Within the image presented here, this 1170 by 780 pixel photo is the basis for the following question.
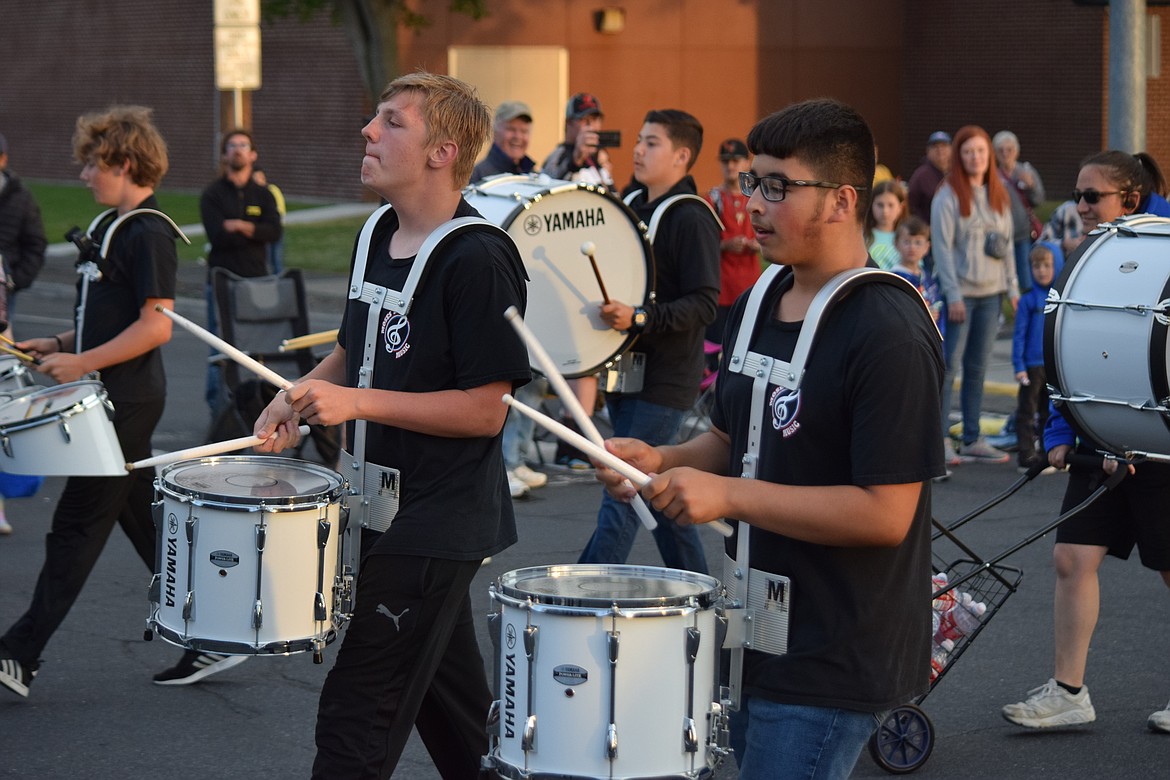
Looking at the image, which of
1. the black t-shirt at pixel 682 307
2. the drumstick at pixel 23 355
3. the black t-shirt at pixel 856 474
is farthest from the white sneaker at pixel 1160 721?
the drumstick at pixel 23 355

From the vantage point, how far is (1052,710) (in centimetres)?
534

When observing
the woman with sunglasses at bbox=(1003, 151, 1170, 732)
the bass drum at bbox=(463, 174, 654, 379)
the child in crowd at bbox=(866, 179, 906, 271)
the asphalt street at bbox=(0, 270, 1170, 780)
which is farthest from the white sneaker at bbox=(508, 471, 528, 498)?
the woman with sunglasses at bbox=(1003, 151, 1170, 732)

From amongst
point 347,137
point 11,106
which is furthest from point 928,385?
point 11,106

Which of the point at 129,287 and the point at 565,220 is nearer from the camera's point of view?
the point at 129,287

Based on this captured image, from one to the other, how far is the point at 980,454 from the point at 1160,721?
505 centimetres

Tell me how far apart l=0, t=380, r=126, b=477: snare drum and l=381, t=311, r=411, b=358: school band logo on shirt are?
1.82 metres

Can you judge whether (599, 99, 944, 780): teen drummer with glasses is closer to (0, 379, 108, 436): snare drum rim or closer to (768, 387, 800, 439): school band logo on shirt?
(768, 387, 800, 439): school band logo on shirt

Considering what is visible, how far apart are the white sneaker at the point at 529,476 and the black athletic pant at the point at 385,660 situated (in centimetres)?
547

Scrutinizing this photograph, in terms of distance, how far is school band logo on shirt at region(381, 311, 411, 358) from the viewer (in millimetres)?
3686

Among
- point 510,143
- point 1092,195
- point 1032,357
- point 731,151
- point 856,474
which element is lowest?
point 1032,357

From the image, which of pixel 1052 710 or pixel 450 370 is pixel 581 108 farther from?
pixel 450 370

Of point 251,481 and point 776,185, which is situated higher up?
point 776,185

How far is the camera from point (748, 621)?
301 centimetres

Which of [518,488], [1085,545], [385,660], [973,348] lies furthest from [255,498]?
[973,348]
